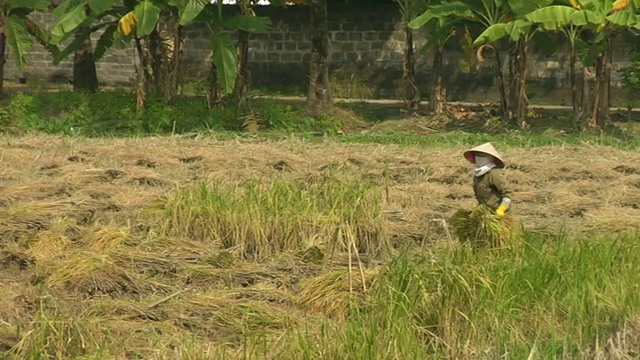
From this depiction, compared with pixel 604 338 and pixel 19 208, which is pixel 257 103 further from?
pixel 604 338

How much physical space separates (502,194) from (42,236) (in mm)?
2937

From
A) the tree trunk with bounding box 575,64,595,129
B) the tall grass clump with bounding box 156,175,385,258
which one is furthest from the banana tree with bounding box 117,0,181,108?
the tall grass clump with bounding box 156,175,385,258

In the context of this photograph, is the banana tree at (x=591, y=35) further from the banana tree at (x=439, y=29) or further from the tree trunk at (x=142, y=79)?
the tree trunk at (x=142, y=79)

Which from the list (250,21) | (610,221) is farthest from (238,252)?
(250,21)

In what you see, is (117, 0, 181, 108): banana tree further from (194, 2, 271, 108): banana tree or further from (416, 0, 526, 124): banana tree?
(416, 0, 526, 124): banana tree

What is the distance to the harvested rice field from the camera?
17.0 ft

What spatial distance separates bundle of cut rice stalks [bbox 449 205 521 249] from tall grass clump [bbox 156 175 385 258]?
68cm

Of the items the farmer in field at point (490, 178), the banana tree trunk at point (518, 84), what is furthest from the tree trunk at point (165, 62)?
the farmer in field at point (490, 178)

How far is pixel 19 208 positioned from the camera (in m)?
7.71

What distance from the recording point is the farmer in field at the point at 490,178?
6.90 meters

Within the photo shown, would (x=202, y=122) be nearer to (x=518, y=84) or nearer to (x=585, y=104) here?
(x=518, y=84)

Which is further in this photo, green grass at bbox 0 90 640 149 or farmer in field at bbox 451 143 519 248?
green grass at bbox 0 90 640 149

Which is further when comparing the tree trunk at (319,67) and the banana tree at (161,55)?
the tree trunk at (319,67)

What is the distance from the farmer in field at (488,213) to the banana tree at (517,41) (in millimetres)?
6154
